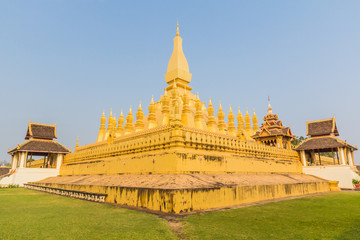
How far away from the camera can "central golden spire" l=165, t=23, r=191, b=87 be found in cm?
2959

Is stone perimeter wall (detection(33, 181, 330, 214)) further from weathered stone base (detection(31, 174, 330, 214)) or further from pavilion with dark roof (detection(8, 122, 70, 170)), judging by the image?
pavilion with dark roof (detection(8, 122, 70, 170))

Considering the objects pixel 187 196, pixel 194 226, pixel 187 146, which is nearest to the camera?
pixel 194 226

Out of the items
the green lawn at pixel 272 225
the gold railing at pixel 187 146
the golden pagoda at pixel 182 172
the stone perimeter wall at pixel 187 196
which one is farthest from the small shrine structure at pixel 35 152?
the green lawn at pixel 272 225

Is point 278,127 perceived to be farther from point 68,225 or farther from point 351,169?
point 68,225

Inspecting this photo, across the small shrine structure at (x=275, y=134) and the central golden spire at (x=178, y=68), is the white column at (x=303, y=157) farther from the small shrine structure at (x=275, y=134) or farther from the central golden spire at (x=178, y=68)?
the central golden spire at (x=178, y=68)

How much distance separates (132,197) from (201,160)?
3293 mm

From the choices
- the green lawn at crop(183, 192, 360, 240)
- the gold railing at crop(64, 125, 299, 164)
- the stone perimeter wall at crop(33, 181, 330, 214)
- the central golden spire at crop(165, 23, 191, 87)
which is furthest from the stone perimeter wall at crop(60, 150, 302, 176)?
the central golden spire at crop(165, 23, 191, 87)

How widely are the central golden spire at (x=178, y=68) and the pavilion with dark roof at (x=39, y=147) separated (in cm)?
1544

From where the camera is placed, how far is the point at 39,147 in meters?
23.4

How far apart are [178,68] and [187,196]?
971 inches

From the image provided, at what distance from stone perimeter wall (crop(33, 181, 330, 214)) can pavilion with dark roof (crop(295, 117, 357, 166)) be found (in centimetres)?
1150

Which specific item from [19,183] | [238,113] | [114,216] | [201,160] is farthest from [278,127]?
[19,183]

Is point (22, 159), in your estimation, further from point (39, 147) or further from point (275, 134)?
point (275, 134)

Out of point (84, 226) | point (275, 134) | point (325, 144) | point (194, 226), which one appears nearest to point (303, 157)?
point (325, 144)
